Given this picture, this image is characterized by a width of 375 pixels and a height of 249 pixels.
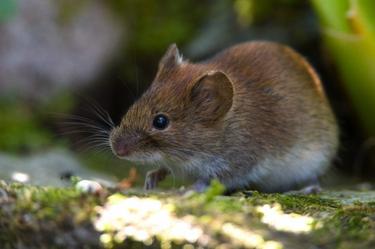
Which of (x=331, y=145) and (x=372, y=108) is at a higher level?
(x=372, y=108)

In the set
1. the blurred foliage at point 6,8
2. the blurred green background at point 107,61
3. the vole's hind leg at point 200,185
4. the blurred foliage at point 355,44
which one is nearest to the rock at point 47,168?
the blurred green background at point 107,61

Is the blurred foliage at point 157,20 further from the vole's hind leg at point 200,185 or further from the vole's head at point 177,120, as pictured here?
the vole's hind leg at point 200,185

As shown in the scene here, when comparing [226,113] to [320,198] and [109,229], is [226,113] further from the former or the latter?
[109,229]

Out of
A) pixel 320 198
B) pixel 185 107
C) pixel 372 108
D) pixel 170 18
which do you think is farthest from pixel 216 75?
pixel 170 18

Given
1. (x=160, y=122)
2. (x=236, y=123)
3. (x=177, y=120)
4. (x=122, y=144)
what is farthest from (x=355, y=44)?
(x=122, y=144)

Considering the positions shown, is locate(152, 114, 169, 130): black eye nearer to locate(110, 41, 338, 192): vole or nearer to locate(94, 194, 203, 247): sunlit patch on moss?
locate(110, 41, 338, 192): vole

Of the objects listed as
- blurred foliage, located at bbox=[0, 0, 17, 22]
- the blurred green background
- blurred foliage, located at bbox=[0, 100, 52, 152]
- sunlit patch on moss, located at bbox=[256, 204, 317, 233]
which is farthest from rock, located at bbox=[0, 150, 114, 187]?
sunlit patch on moss, located at bbox=[256, 204, 317, 233]

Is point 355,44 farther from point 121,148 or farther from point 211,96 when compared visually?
point 121,148
